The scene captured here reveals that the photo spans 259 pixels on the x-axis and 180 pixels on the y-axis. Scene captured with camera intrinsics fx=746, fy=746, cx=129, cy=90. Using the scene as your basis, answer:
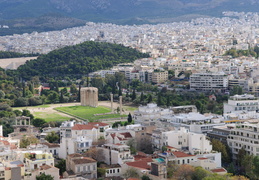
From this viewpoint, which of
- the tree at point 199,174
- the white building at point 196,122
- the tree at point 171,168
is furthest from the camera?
the white building at point 196,122

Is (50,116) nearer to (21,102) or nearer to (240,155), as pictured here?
(21,102)

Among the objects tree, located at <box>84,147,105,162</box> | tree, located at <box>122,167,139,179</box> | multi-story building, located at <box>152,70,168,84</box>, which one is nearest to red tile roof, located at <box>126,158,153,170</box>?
A: tree, located at <box>122,167,139,179</box>

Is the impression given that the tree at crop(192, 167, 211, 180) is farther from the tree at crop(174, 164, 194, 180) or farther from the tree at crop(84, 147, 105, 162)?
the tree at crop(84, 147, 105, 162)

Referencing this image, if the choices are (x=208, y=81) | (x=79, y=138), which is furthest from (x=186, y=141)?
(x=208, y=81)

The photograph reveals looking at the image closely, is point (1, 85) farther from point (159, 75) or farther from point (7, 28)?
point (7, 28)

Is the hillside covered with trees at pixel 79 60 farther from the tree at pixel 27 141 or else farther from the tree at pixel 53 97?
the tree at pixel 27 141

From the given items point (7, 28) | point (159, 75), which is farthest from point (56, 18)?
point (159, 75)

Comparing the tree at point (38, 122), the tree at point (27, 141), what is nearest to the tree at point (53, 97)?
the tree at point (38, 122)

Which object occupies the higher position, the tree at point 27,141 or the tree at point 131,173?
the tree at point 27,141

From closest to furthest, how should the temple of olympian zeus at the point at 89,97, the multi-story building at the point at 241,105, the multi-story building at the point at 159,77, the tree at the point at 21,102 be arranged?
the multi-story building at the point at 241,105 < the temple of olympian zeus at the point at 89,97 < the tree at the point at 21,102 < the multi-story building at the point at 159,77
